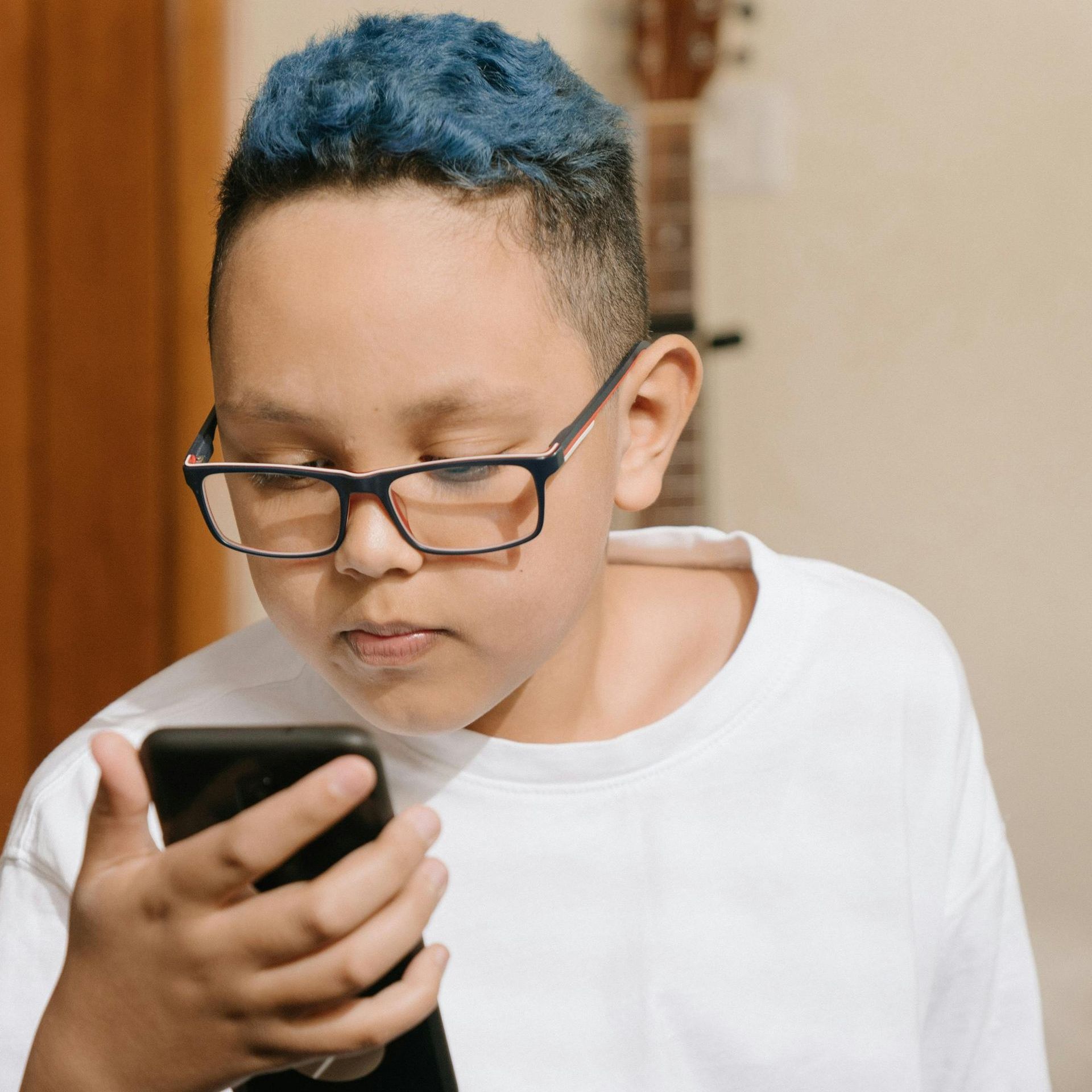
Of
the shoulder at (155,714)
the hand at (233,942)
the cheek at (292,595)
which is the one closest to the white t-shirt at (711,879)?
the shoulder at (155,714)

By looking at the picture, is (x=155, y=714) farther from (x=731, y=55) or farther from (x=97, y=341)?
(x=731, y=55)

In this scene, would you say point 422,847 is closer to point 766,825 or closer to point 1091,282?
point 766,825

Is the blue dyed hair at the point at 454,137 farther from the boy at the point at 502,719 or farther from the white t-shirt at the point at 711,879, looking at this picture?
the white t-shirt at the point at 711,879

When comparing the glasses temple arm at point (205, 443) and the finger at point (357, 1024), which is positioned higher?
the glasses temple arm at point (205, 443)

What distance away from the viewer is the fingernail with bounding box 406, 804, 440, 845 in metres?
0.45

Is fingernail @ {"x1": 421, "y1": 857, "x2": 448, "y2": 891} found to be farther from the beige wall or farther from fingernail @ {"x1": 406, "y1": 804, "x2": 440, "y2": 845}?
the beige wall

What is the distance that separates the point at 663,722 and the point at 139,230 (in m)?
1.43

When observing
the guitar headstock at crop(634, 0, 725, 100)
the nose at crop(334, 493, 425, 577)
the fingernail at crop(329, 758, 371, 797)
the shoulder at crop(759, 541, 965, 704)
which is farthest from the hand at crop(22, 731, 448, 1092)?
the guitar headstock at crop(634, 0, 725, 100)

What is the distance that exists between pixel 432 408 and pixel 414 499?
5 cm

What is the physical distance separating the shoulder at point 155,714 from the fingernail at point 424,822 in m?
0.34

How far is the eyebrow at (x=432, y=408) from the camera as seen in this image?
0.57 metres

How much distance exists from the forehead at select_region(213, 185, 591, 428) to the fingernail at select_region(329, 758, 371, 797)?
207 millimetres

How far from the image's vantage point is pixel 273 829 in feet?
1.40

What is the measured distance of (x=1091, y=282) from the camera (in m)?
1.92
